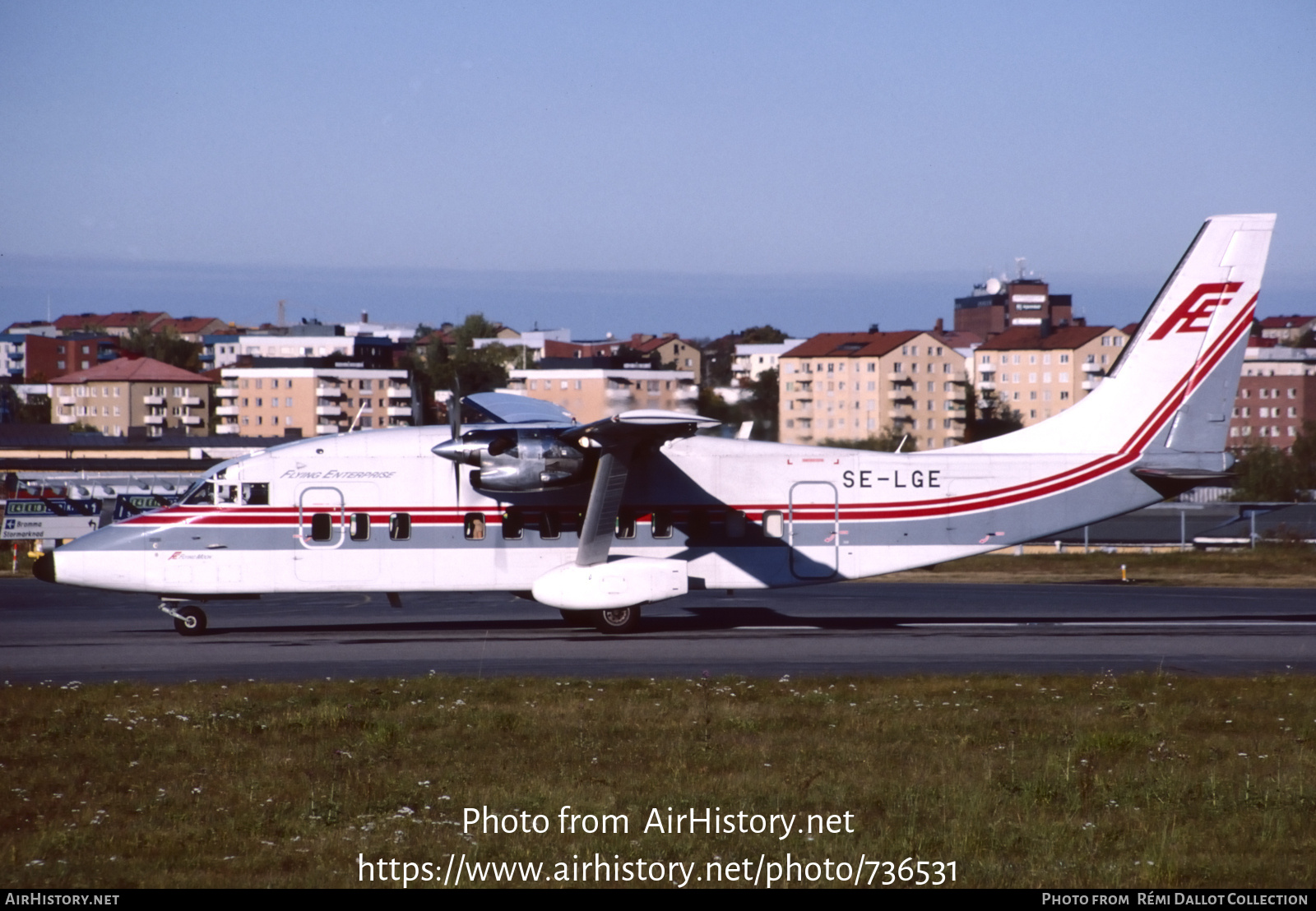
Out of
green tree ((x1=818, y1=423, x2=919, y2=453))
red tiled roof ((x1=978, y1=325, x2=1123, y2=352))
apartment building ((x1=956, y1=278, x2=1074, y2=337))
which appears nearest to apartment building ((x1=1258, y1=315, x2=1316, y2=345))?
apartment building ((x1=956, y1=278, x2=1074, y2=337))

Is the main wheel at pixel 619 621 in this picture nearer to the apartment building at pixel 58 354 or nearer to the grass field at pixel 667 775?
the grass field at pixel 667 775

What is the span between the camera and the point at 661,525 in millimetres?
23625

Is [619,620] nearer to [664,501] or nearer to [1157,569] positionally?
[664,501]

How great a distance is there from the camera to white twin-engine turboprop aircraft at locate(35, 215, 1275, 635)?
74.2 ft

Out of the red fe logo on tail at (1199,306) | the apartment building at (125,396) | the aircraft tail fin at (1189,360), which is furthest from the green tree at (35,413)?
the red fe logo on tail at (1199,306)

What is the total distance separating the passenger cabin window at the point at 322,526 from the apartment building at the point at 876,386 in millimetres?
37948

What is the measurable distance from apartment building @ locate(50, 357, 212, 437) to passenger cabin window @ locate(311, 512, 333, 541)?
108m

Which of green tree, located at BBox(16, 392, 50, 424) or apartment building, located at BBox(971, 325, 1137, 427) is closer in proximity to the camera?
apartment building, located at BBox(971, 325, 1137, 427)

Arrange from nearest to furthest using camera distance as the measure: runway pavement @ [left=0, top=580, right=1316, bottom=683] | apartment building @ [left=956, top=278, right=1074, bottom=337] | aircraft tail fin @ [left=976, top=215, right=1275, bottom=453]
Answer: runway pavement @ [left=0, top=580, right=1316, bottom=683] < aircraft tail fin @ [left=976, top=215, right=1275, bottom=453] < apartment building @ [left=956, top=278, right=1074, bottom=337]

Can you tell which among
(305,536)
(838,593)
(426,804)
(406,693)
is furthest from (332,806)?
(838,593)

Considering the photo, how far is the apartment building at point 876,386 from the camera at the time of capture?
216 ft

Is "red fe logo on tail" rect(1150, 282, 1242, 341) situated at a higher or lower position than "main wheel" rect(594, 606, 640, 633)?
higher

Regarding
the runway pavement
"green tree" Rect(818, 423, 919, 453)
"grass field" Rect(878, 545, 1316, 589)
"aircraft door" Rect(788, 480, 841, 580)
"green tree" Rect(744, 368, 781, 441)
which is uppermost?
"green tree" Rect(744, 368, 781, 441)

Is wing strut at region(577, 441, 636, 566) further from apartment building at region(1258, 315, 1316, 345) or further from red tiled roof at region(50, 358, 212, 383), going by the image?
apartment building at region(1258, 315, 1316, 345)
